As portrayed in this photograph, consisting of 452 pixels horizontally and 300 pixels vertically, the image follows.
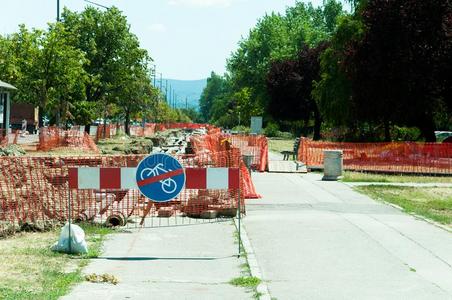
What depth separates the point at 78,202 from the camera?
13445 mm

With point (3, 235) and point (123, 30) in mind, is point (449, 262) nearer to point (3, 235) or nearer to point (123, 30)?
point (3, 235)

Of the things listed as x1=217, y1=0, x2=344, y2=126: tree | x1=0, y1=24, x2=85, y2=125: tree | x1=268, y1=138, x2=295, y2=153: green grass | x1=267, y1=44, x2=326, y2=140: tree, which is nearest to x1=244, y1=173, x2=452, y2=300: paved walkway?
x1=0, y1=24, x2=85, y2=125: tree

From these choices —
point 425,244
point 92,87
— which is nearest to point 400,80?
point 92,87

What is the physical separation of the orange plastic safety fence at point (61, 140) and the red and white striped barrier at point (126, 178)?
29.3 meters

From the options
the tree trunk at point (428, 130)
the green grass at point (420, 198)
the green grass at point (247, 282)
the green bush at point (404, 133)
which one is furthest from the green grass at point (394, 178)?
the green bush at point (404, 133)

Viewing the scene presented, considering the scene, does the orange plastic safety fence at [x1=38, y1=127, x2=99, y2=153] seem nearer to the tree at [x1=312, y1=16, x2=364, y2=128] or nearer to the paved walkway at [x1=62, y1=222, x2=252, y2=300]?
the tree at [x1=312, y1=16, x2=364, y2=128]

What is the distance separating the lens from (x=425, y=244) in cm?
1148

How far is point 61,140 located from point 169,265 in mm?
33992

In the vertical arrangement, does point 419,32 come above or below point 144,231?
above

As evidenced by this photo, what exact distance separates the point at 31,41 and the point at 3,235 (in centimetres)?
3336

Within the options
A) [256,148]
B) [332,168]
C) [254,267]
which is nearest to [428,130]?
[256,148]

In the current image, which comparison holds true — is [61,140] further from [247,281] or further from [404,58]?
[247,281]

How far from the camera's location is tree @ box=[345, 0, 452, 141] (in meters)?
37.6

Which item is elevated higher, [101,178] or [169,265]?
[101,178]
